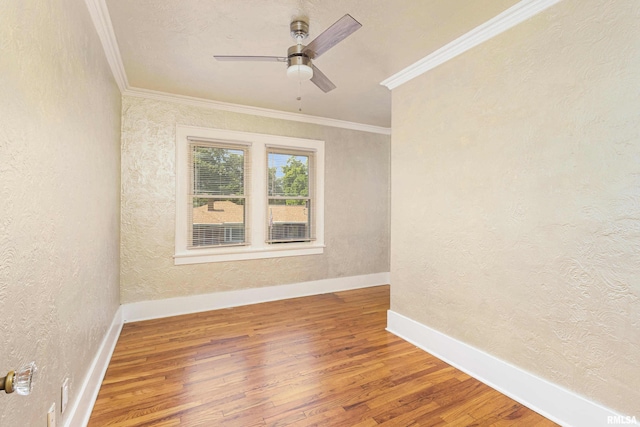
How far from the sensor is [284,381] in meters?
2.22

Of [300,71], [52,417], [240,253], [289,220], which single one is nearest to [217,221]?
[240,253]

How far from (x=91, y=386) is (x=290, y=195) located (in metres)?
2.94

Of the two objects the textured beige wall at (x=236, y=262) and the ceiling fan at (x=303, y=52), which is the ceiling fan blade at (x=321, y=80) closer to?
A: the ceiling fan at (x=303, y=52)

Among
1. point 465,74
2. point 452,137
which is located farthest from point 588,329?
point 465,74

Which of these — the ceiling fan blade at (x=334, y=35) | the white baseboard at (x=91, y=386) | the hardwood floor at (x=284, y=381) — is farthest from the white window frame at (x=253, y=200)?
the ceiling fan blade at (x=334, y=35)

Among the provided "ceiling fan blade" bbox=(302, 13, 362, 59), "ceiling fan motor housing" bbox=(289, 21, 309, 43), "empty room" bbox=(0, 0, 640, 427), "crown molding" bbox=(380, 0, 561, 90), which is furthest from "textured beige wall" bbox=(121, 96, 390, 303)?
"ceiling fan blade" bbox=(302, 13, 362, 59)

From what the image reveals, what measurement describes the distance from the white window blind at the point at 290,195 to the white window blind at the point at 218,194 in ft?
1.16

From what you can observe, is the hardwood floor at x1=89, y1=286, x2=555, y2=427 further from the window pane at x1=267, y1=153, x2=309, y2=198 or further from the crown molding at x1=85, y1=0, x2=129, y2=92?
the crown molding at x1=85, y1=0, x2=129, y2=92

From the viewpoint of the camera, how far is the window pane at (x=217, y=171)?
3750 mm

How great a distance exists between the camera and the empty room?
138cm

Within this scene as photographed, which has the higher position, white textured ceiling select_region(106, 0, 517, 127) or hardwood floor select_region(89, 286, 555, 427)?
white textured ceiling select_region(106, 0, 517, 127)

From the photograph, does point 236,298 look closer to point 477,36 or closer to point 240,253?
point 240,253

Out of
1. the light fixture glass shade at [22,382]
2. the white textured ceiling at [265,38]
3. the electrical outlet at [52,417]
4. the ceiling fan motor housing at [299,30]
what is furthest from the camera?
the ceiling fan motor housing at [299,30]

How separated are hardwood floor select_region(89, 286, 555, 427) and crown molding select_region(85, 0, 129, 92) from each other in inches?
99.3
